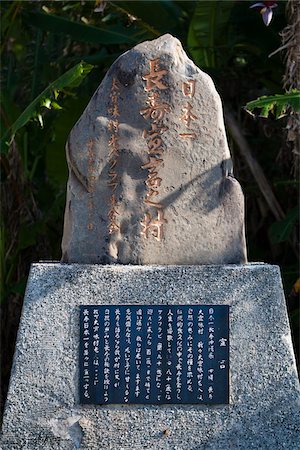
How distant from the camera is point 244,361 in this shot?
3.65 m

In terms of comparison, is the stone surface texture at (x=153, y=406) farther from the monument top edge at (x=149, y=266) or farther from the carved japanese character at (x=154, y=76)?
the carved japanese character at (x=154, y=76)

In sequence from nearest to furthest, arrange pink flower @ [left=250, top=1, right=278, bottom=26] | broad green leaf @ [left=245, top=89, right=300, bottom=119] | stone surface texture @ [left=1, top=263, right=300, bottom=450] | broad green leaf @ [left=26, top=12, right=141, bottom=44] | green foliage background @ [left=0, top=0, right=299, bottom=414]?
stone surface texture @ [left=1, top=263, right=300, bottom=450] < broad green leaf @ [left=245, top=89, right=300, bottom=119] < pink flower @ [left=250, top=1, right=278, bottom=26] < green foliage background @ [left=0, top=0, right=299, bottom=414] < broad green leaf @ [left=26, top=12, right=141, bottom=44]

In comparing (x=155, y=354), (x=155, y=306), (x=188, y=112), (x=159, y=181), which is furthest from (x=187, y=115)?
(x=155, y=354)

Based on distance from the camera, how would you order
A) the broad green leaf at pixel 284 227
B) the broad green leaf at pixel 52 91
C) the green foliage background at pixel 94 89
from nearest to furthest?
the broad green leaf at pixel 52 91 < the broad green leaf at pixel 284 227 < the green foliage background at pixel 94 89

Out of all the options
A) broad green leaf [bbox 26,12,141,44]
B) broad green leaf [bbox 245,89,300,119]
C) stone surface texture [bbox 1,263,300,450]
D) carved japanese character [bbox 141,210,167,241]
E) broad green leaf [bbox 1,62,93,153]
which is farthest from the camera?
broad green leaf [bbox 26,12,141,44]

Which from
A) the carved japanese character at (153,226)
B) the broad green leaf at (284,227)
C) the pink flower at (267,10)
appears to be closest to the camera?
the carved japanese character at (153,226)

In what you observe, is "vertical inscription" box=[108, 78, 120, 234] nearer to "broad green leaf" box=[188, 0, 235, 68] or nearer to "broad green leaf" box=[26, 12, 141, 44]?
"broad green leaf" box=[188, 0, 235, 68]

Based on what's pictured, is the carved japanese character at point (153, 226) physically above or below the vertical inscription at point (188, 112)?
below

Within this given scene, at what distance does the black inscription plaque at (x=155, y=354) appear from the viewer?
12.0ft

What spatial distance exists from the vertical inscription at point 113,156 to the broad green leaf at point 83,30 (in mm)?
2045

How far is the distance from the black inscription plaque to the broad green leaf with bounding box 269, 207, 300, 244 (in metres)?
1.86

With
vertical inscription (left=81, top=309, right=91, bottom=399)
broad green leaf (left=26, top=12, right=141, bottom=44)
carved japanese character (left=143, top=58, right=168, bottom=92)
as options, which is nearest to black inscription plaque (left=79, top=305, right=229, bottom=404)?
vertical inscription (left=81, top=309, right=91, bottom=399)

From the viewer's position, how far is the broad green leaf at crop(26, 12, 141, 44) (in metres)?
5.81

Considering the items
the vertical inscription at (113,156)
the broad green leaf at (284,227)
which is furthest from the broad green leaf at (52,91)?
the broad green leaf at (284,227)
